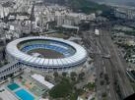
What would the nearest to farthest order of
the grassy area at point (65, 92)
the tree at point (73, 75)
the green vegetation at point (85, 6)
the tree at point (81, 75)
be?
the grassy area at point (65, 92) → the tree at point (73, 75) → the tree at point (81, 75) → the green vegetation at point (85, 6)

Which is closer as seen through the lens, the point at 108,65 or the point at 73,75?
the point at 73,75

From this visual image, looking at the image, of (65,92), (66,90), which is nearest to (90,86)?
(66,90)

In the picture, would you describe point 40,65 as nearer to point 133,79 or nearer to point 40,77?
point 40,77

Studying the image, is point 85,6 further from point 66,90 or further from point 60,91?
point 60,91

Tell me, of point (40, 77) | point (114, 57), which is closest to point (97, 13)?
point (114, 57)

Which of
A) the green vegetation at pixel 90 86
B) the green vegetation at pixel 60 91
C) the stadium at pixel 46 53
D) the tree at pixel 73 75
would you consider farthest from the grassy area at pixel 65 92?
the stadium at pixel 46 53

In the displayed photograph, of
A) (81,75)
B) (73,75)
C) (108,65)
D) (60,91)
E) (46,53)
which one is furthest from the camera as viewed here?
(108,65)

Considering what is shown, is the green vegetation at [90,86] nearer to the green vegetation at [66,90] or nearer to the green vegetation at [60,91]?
the green vegetation at [66,90]
